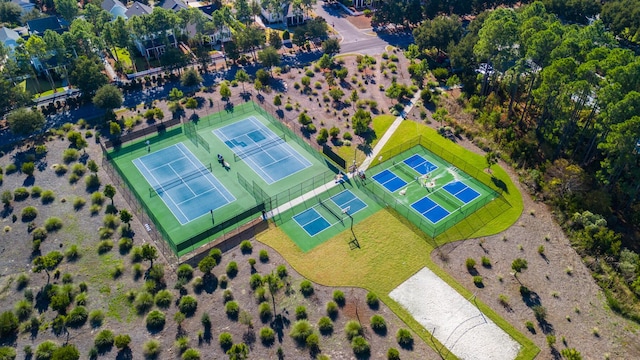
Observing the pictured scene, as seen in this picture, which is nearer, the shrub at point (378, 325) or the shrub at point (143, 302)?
the shrub at point (378, 325)

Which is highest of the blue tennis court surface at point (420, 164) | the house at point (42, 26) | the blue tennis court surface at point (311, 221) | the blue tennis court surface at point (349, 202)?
the house at point (42, 26)

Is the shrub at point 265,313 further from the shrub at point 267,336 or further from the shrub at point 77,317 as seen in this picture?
the shrub at point 77,317

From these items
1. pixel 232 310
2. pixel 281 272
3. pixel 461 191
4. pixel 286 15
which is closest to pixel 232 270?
pixel 232 310

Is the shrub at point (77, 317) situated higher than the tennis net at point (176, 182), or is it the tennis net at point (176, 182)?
the tennis net at point (176, 182)

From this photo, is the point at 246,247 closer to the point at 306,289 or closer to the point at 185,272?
the point at 185,272

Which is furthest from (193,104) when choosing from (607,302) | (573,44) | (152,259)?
(607,302)

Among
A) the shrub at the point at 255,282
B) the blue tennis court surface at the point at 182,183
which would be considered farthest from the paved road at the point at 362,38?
the shrub at the point at 255,282

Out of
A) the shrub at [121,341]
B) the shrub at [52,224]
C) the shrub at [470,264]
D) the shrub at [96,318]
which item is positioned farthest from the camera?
the shrub at [52,224]
